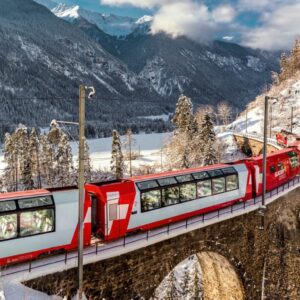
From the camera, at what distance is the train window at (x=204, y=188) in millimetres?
25019

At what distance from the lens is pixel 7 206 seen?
15.9 meters

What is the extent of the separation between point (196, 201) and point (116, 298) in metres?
9.17

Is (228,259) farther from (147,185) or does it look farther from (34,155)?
(34,155)

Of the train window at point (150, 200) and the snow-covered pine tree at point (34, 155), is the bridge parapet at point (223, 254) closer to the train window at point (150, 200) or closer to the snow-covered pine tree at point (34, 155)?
the train window at point (150, 200)

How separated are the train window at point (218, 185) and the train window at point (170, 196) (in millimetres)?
3946

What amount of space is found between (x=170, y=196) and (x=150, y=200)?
1737 millimetres

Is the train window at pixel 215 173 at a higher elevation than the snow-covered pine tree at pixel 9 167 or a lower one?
higher

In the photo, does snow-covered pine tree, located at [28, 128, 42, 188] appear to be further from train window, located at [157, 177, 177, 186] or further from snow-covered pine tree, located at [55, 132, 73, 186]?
train window, located at [157, 177, 177, 186]

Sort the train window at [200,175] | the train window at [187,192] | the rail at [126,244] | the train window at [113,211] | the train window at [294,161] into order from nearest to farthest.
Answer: the rail at [126,244] → the train window at [113,211] → the train window at [187,192] → the train window at [200,175] → the train window at [294,161]

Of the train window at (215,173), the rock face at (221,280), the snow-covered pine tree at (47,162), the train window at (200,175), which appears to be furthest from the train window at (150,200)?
the snow-covered pine tree at (47,162)

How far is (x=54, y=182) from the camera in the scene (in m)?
72.8

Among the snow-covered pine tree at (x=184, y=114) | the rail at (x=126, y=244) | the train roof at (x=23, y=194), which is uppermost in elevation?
the snow-covered pine tree at (x=184, y=114)

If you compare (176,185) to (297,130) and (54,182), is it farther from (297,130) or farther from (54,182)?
(297,130)

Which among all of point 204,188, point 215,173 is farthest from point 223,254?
point 215,173
